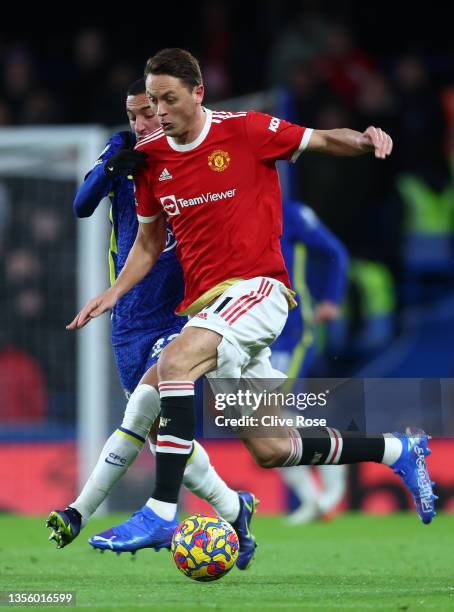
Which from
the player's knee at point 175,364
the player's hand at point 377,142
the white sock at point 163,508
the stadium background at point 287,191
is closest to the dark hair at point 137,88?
the player's hand at point 377,142

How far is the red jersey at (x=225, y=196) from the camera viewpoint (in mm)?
5801

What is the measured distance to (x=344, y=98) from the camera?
43.8 ft

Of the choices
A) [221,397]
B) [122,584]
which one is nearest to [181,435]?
[221,397]

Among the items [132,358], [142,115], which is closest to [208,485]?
[132,358]

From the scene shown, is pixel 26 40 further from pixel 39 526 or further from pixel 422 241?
pixel 39 526

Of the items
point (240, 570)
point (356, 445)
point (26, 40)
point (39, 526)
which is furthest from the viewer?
point (26, 40)

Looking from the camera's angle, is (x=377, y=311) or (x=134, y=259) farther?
(x=377, y=311)

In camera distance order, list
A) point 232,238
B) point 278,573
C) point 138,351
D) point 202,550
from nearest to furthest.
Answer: point 202,550 < point 232,238 < point 278,573 < point 138,351

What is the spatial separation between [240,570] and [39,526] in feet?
10.9

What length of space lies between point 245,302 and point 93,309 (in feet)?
2.22

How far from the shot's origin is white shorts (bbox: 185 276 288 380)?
222 inches

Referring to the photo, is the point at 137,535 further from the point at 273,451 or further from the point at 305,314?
the point at 305,314

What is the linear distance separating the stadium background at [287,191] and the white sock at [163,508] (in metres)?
4.72

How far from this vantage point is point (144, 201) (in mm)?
6074
